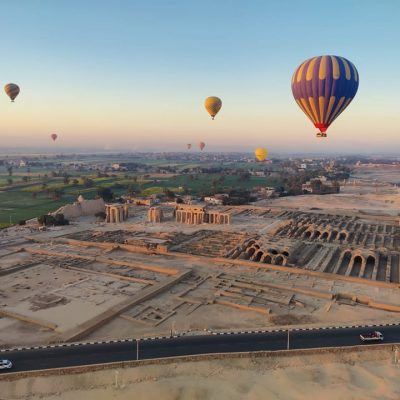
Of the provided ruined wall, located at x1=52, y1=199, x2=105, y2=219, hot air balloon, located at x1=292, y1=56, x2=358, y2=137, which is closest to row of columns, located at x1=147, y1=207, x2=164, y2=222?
ruined wall, located at x1=52, y1=199, x2=105, y2=219

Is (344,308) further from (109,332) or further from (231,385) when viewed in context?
(109,332)

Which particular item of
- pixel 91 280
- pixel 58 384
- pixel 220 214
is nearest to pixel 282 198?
pixel 220 214

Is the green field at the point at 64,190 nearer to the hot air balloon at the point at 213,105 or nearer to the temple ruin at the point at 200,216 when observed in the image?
the temple ruin at the point at 200,216

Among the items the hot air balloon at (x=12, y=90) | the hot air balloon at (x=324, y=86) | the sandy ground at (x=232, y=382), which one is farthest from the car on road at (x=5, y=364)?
the hot air balloon at (x=12, y=90)

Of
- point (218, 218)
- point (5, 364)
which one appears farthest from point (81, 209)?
point (5, 364)

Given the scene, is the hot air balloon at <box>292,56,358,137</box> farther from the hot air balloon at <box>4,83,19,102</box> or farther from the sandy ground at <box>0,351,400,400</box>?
the hot air balloon at <box>4,83,19,102</box>
